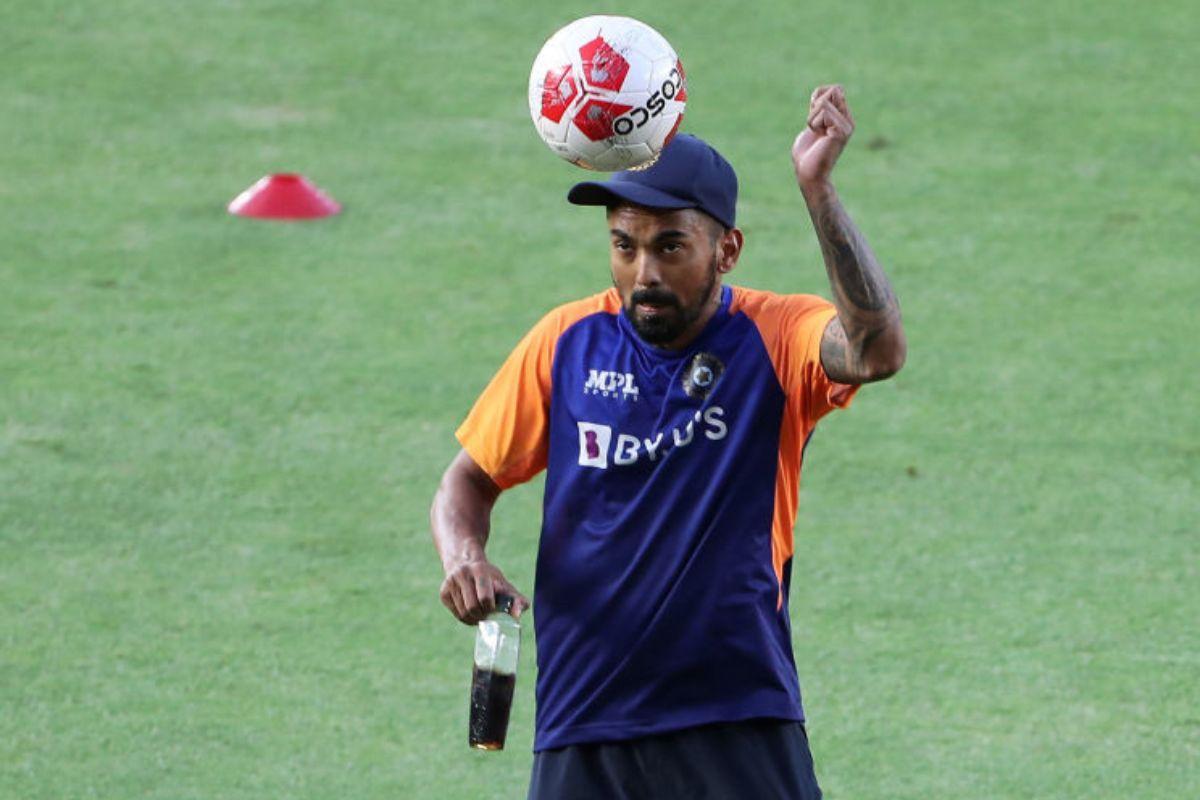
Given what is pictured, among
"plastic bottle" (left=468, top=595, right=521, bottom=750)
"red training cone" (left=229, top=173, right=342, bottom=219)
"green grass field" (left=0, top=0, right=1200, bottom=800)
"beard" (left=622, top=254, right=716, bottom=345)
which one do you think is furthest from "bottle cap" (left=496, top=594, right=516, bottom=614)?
"red training cone" (left=229, top=173, right=342, bottom=219)

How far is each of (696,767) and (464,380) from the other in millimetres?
4278

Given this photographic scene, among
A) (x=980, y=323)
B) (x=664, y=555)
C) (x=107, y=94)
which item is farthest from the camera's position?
(x=107, y=94)

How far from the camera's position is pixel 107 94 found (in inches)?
457

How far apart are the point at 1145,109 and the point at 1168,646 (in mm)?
5388

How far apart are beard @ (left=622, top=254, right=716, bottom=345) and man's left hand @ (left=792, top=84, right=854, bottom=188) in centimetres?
49

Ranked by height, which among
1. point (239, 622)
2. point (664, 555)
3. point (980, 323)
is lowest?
point (239, 622)

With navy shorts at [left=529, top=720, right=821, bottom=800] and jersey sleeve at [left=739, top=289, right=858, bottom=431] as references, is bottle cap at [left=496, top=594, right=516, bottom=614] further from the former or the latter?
jersey sleeve at [left=739, top=289, right=858, bottom=431]

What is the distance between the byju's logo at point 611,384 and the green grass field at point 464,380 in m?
1.85

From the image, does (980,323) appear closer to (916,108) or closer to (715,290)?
(916,108)

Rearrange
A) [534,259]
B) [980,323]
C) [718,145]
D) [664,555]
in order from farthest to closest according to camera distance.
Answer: [718,145] → [534,259] → [980,323] → [664,555]

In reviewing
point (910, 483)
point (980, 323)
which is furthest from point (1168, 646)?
point (980, 323)

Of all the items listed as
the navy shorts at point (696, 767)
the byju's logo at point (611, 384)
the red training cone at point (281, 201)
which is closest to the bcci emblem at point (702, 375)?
the byju's logo at point (611, 384)

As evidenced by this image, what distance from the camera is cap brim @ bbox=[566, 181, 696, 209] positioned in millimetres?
4500

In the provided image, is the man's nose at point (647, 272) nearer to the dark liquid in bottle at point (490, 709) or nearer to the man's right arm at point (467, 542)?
the man's right arm at point (467, 542)
